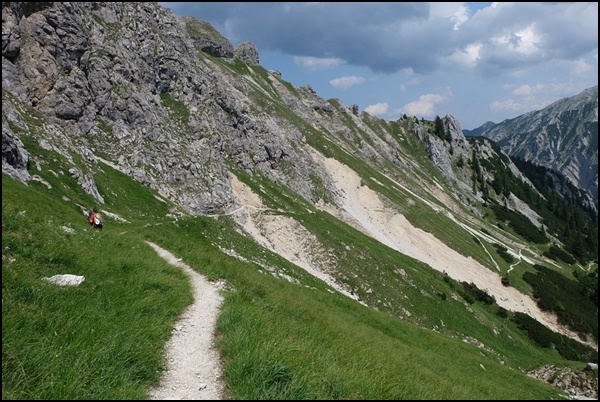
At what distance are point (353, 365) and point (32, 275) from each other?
826cm

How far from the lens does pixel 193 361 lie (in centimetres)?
775

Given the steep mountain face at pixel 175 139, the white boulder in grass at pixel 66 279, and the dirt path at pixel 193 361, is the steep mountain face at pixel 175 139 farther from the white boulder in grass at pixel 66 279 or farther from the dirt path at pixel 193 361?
the dirt path at pixel 193 361

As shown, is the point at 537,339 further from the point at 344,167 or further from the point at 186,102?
the point at 186,102

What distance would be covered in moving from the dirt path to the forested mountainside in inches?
13.0

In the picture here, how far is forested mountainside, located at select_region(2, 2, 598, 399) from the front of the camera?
25.2ft

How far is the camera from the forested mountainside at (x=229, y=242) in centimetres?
770

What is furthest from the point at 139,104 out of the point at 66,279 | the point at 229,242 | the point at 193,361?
the point at 193,361

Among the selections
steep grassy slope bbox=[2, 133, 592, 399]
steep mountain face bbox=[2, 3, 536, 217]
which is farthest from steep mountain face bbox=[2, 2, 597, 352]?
steep grassy slope bbox=[2, 133, 592, 399]

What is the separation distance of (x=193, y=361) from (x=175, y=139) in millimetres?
68658

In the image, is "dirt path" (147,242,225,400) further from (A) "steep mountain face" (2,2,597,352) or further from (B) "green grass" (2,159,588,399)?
(A) "steep mountain face" (2,2,597,352)

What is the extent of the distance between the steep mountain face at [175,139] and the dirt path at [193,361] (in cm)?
3320

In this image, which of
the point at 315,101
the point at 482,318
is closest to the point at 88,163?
the point at 482,318

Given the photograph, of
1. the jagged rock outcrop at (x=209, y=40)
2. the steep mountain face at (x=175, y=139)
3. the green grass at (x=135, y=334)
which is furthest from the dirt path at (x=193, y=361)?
the jagged rock outcrop at (x=209, y=40)

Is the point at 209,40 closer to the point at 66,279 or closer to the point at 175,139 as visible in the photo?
the point at 175,139
